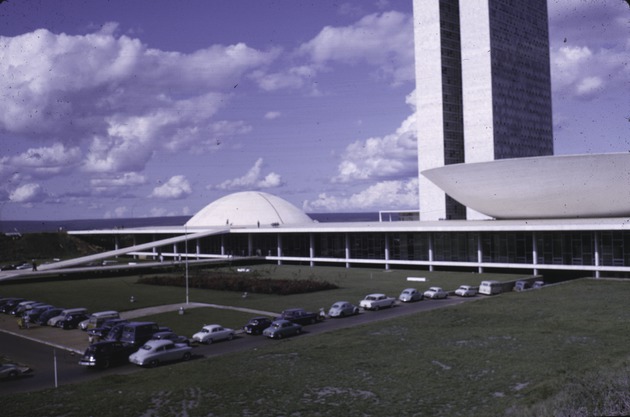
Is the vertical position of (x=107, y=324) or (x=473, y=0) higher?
(x=473, y=0)

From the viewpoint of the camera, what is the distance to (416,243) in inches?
2675

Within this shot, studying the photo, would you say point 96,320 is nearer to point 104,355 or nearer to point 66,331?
point 66,331

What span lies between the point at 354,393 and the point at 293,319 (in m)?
15.0

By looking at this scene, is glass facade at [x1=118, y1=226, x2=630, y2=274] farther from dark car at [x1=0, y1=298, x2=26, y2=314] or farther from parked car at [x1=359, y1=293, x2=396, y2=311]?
dark car at [x1=0, y1=298, x2=26, y2=314]

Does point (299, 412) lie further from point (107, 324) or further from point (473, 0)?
point (473, 0)

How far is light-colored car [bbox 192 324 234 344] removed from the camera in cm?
2956

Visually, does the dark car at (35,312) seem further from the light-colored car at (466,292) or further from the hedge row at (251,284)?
the light-colored car at (466,292)

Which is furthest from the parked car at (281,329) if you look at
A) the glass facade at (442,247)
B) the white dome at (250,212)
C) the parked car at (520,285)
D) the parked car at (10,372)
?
the white dome at (250,212)

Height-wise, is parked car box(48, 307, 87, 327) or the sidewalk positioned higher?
parked car box(48, 307, 87, 327)

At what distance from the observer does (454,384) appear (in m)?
19.5

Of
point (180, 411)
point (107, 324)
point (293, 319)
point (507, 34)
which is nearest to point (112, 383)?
point (180, 411)

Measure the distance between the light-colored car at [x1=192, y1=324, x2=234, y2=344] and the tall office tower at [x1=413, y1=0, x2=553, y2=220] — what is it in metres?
69.5

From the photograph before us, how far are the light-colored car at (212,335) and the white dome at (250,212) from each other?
65225mm

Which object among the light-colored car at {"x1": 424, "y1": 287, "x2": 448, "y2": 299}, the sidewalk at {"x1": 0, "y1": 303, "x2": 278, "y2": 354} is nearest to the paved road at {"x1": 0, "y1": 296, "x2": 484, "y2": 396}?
the sidewalk at {"x1": 0, "y1": 303, "x2": 278, "y2": 354}
